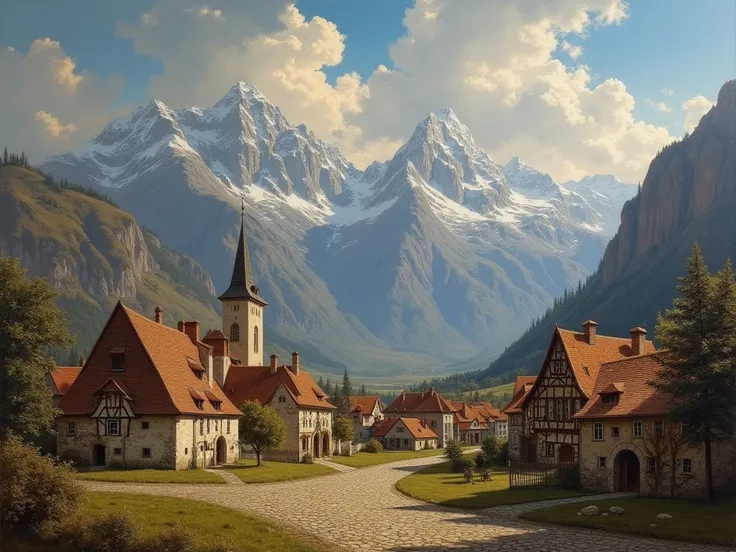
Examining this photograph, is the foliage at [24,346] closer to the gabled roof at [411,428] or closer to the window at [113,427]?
the window at [113,427]

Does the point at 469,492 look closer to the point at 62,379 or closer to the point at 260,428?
the point at 260,428

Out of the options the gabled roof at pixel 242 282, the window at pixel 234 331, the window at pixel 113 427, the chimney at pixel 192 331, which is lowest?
the window at pixel 113 427

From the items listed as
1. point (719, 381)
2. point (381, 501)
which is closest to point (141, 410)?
point (381, 501)

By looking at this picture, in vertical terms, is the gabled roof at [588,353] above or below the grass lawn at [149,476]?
above

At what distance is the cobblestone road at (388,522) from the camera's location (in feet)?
128

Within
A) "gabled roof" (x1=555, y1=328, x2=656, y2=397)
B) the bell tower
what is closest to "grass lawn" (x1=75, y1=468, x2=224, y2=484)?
"gabled roof" (x1=555, y1=328, x2=656, y2=397)

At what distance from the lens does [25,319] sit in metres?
68.4

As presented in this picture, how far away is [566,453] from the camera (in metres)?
82.4

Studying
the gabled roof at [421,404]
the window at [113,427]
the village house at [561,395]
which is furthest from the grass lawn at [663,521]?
the gabled roof at [421,404]

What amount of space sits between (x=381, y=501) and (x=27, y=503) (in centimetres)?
2736

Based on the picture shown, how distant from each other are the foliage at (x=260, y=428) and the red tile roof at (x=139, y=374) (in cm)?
442

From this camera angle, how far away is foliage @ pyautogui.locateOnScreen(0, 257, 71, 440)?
66.2 meters

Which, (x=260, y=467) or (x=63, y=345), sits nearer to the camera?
(x=63, y=345)

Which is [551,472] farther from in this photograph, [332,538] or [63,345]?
[63,345]
